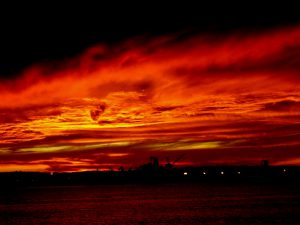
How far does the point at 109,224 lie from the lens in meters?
81.2

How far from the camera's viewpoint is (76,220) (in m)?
90.8

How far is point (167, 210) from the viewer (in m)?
104

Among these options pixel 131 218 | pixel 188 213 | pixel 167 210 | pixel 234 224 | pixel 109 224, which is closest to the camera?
pixel 234 224

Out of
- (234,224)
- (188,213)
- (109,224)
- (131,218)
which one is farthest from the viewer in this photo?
(188,213)

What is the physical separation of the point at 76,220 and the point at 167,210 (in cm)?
1988

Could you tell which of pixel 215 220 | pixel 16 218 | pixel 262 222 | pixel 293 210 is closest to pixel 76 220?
pixel 16 218

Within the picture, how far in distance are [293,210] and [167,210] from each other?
22.8 metres

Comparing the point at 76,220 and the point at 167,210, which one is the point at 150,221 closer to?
the point at 76,220

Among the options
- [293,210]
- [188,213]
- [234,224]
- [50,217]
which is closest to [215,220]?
[234,224]

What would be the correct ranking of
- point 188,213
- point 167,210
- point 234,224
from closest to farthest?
1. point 234,224
2. point 188,213
3. point 167,210

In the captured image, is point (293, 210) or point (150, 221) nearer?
point (150, 221)

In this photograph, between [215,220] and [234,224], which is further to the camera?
[215,220]

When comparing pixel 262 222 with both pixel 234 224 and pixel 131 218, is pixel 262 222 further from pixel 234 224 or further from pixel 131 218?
pixel 131 218

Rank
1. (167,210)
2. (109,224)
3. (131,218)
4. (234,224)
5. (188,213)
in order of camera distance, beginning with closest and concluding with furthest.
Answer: (234,224), (109,224), (131,218), (188,213), (167,210)
